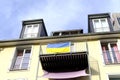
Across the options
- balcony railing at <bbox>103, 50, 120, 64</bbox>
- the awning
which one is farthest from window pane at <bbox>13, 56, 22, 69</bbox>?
balcony railing at <bbox>103, 50, 120, 64</bbox>

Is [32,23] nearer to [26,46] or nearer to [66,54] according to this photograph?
[26,46]

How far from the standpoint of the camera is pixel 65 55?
12766 mm

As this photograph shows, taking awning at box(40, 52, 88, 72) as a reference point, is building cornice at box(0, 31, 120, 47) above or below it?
above

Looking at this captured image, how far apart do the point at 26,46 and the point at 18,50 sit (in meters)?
0.70

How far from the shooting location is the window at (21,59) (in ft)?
46.2

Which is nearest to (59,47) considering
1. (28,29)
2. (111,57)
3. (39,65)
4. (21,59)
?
(39,65)

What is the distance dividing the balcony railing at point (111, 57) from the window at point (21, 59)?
5.46 m

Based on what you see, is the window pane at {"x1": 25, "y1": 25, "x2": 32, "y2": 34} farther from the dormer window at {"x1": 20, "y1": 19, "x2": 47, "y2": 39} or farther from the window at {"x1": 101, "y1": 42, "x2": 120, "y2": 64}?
the window at {"x1": 101, "y1": 42, "x2": 120, "y2": 64}

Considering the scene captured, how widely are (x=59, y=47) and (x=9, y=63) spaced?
3647mm

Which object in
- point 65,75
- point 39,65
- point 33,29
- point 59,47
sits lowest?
point 65,75

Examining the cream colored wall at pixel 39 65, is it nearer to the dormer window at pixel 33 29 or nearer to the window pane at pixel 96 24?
the dormer window at pixel 33 29

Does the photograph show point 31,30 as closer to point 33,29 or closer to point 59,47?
point 33,29

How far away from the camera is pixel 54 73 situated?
503 inches

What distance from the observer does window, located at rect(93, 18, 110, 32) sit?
52.5 feet
